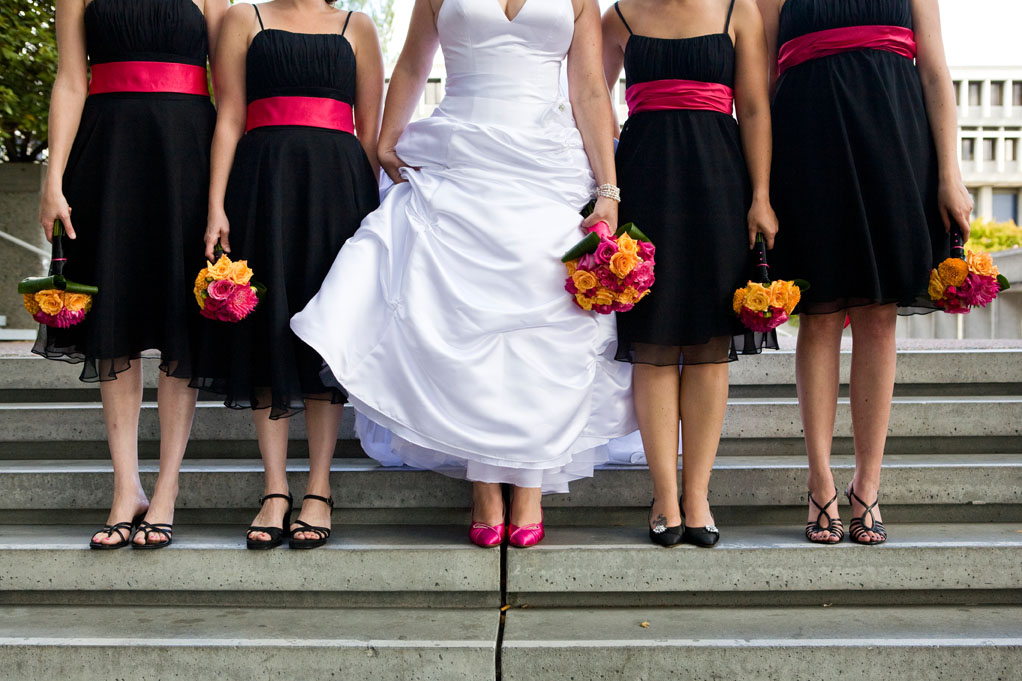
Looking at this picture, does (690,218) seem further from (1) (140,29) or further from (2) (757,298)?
(1) (140,29)

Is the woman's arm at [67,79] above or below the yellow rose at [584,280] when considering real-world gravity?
above

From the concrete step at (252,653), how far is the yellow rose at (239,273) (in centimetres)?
112

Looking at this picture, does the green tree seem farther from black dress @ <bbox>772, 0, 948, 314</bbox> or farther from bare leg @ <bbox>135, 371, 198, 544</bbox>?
black dress @ <bbox>772, 0, 948, 314</bbox>

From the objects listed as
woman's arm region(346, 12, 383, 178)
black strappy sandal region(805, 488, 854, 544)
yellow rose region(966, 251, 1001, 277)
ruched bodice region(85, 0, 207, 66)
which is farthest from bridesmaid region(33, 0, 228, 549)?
yellow rose region(966, 251, 1001, 277)

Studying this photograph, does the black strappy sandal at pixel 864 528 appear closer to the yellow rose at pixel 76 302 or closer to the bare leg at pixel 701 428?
the bare leg at pixel 701 428

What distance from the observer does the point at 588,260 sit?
288 centimetres

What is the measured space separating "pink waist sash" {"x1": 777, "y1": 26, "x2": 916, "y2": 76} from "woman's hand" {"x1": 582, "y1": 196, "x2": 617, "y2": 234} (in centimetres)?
86

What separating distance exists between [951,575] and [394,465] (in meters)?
2.03

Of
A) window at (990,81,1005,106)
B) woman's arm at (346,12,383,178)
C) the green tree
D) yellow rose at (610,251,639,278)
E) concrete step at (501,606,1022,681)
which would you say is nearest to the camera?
concrete step at (501,606,1022,681)

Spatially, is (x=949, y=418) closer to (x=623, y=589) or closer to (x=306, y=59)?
(x=623, y=589)

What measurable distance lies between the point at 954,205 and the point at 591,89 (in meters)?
1.32

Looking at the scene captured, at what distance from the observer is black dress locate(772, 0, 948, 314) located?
2996 mm

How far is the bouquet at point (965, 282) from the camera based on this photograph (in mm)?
2928

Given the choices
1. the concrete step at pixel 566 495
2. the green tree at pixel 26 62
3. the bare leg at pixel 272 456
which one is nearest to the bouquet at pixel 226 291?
the bare leg at pixel 272 456
